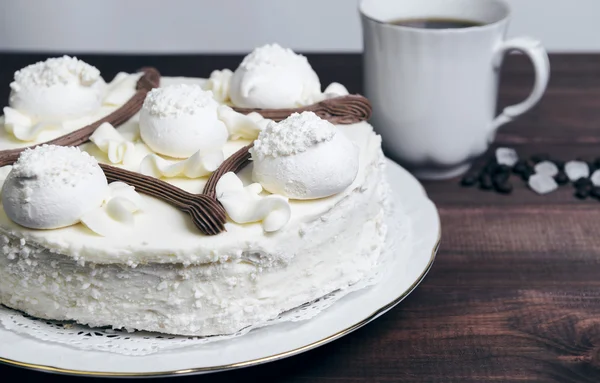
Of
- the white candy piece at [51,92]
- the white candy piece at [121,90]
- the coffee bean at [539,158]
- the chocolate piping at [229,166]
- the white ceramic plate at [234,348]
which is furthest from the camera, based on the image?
the coffee bean at [539,158]

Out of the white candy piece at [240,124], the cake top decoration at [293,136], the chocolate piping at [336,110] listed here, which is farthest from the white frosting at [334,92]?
the cake top decoration at [293,136]

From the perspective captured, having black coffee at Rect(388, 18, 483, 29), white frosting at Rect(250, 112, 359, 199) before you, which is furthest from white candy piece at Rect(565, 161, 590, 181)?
white frosting at Rect(250, 112, 359, 199)

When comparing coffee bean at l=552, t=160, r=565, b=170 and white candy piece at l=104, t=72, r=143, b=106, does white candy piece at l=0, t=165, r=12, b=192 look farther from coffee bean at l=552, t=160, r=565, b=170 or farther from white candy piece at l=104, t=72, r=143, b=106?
coffee bean at l=552, t=160, r=565, b=170

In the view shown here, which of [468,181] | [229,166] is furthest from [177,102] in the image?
[468,181]

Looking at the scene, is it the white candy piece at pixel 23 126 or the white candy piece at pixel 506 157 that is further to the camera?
the white candy piece at pixel 506 157

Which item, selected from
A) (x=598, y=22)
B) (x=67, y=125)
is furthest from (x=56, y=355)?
(x=598, y=22)

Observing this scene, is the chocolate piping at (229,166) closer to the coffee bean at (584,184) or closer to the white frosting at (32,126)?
the white frosting at (32,126)
